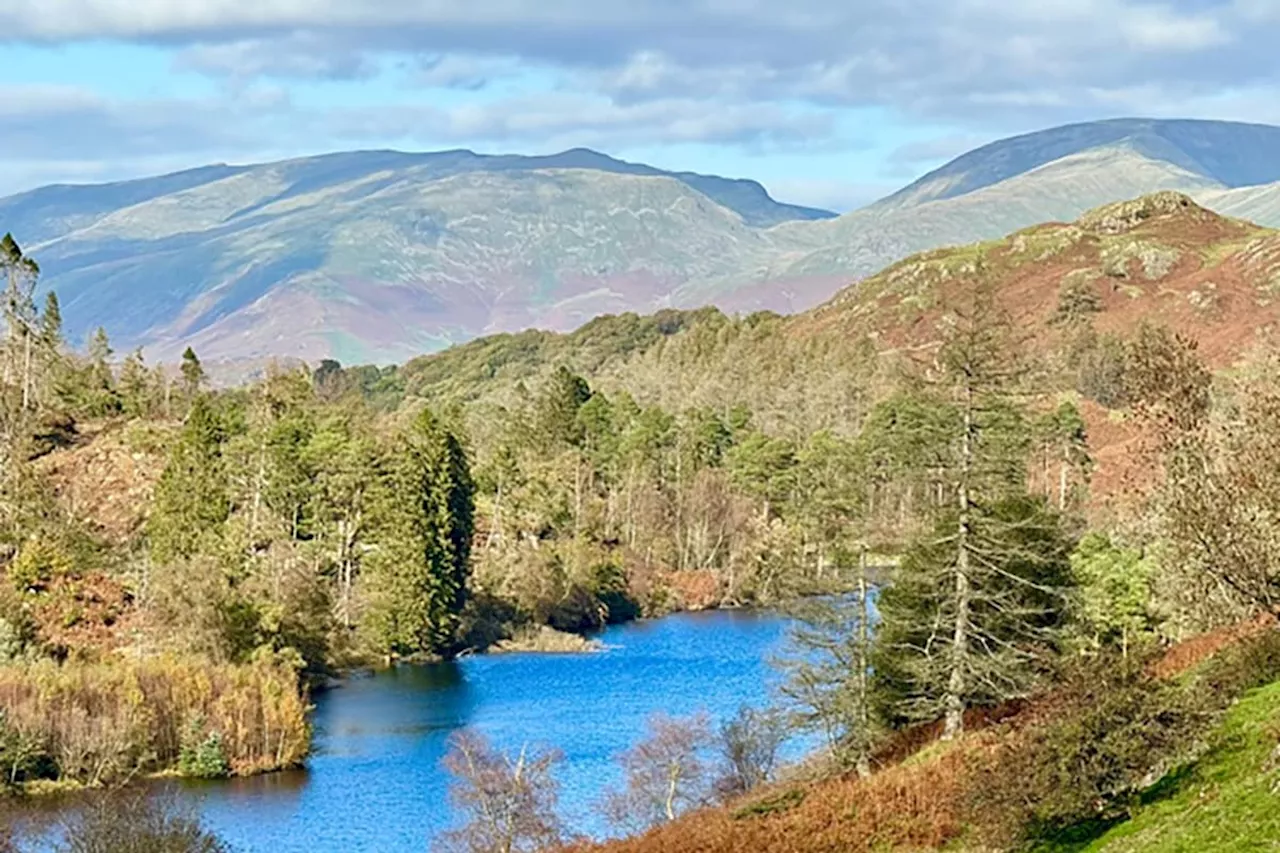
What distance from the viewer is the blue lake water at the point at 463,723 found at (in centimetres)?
5281

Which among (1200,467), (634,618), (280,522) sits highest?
(1200,467)

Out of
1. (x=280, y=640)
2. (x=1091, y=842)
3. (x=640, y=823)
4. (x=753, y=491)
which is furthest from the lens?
(x=753, y=491)

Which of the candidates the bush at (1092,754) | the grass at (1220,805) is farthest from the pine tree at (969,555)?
the bush at (1092,754)

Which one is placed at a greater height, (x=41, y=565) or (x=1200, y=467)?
(x=1200, y=467)

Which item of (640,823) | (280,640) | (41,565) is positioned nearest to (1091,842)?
(640,823)

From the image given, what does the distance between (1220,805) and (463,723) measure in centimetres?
5229

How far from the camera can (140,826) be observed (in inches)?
1336

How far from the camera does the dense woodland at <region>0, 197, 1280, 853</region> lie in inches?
1431

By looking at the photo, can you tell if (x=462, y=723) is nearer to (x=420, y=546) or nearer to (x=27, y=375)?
(x=420, y=546)

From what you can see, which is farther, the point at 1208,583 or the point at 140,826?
the point at 1208,583

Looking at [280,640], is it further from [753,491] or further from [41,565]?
[753,491]

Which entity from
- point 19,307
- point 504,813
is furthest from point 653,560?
point 504,813

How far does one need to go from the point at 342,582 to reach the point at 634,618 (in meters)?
24.6

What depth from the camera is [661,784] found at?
48594 mm
